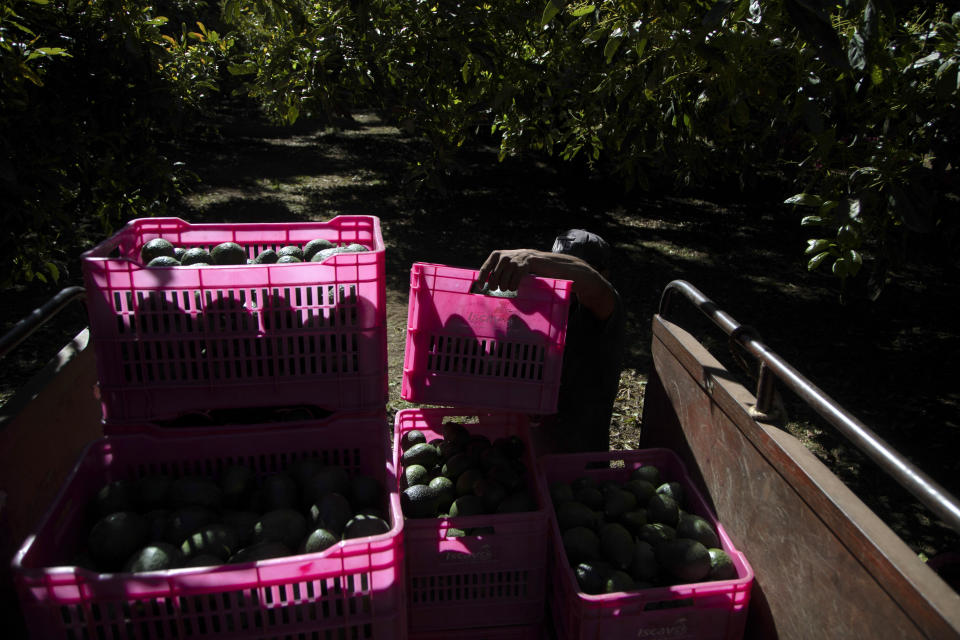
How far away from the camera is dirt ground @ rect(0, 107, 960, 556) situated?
494 centimetres

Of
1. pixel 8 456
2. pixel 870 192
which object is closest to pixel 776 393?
pixel 870 192

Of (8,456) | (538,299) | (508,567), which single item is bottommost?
(508,567)

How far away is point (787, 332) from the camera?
654 cm

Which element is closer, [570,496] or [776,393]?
[776,393]

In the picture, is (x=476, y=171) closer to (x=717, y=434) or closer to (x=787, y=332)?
(x=787, y=332)

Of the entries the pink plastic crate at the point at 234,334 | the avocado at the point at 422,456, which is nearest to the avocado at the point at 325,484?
the pink plastic crate at the point at 234,334

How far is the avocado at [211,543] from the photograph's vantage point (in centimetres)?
179

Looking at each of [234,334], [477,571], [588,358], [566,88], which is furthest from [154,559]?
[566,88]

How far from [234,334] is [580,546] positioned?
4.35 ft

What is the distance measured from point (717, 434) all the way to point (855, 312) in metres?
5.72

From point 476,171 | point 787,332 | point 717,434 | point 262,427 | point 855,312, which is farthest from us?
point 476,171

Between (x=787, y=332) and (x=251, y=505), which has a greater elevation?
(x=251, y=505)

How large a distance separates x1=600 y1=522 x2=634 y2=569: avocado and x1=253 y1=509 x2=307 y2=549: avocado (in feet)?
3.34

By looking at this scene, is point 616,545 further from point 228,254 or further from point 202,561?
point 228,254
